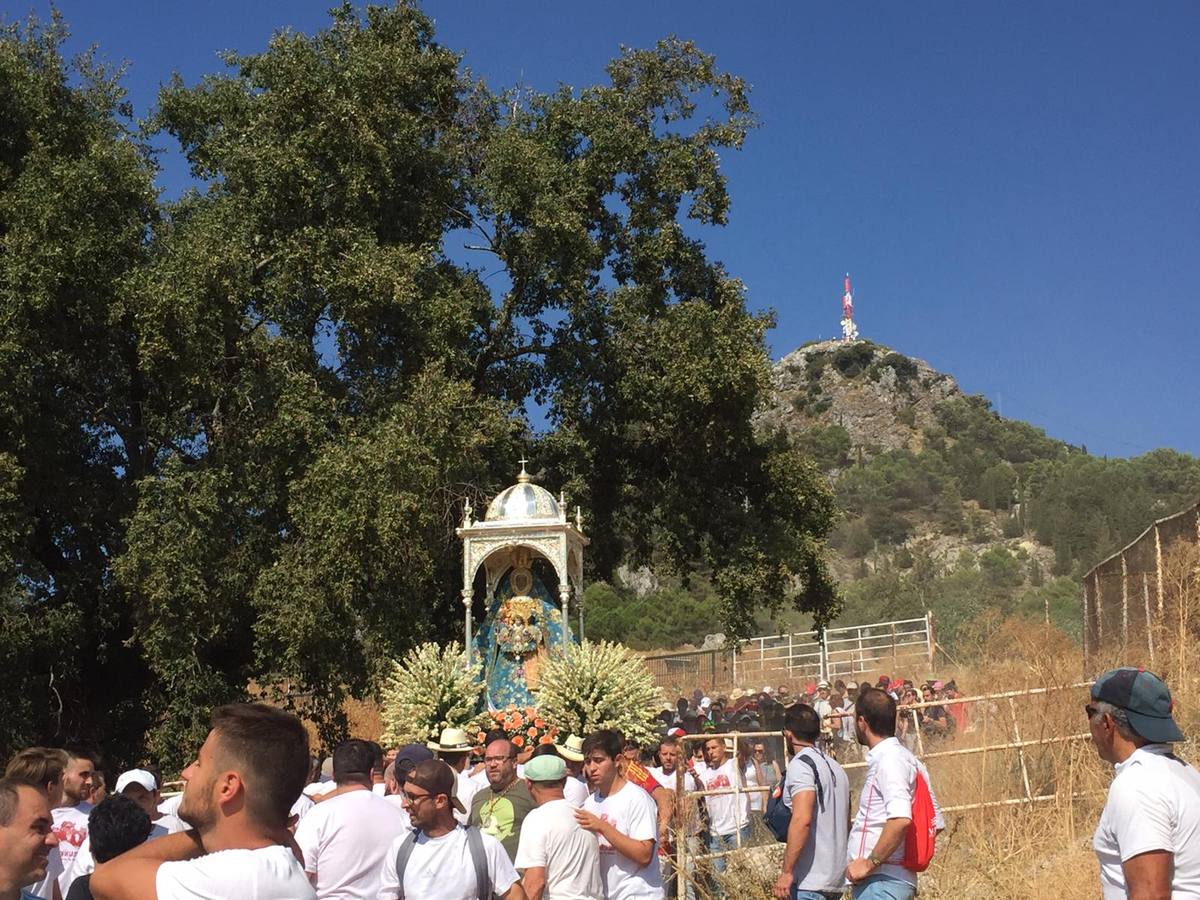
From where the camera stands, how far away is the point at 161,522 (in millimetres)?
18672

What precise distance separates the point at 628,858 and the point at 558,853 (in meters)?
0.59

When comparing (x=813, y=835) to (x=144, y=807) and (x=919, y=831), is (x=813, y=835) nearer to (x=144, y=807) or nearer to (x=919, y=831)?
(x=919, y=831)

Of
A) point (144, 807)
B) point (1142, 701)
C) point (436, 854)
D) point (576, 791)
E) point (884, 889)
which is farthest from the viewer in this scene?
point (576, 791)

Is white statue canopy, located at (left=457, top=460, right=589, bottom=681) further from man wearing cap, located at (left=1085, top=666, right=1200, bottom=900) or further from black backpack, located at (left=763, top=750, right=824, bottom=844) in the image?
man wearing cap, located at (left=1085, top=666, right=1200, bottom=900)

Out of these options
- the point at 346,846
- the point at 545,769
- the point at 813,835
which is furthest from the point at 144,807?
the point at 813,835

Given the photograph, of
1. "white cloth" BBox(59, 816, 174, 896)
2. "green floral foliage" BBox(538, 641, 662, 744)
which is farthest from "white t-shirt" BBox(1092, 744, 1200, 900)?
"green floral foliage" BBox(538, 641, 662, 744)

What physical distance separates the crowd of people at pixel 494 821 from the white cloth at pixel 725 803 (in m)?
1.10

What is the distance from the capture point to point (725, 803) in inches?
469

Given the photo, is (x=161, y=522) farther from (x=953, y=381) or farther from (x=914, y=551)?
(x=953, y=381)

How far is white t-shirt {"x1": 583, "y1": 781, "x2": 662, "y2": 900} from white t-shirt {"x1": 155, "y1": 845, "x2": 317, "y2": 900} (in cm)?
371

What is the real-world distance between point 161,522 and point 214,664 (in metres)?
3.45

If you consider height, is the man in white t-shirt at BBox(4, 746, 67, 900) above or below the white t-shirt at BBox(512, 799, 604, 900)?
above

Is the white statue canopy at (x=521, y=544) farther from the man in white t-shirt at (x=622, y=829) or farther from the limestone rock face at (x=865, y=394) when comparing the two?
the limestone rock face at (x=865, y=394)

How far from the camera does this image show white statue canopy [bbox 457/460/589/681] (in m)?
17.6
